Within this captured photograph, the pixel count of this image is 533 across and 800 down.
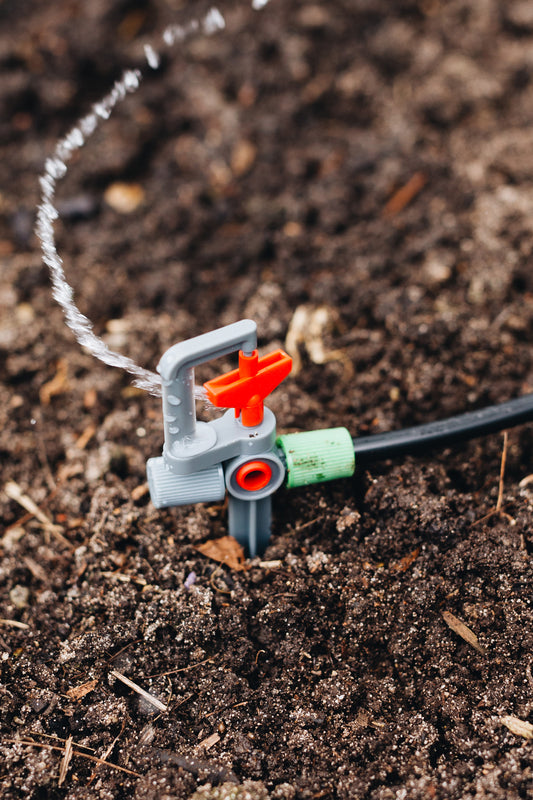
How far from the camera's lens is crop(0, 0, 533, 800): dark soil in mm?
1316

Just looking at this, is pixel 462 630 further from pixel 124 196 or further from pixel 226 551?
pixel 124 196

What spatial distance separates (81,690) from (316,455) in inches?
25.8

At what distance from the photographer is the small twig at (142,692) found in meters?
1.34

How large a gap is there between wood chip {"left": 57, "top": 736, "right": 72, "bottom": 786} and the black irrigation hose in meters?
0.78

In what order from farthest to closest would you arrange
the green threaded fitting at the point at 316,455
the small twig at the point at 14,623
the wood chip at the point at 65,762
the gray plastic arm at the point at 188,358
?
the small twig at the point at 14,623, the green threaded fitting at the point at 316,455, the wood chip at the point at 65,762, the gray plastic arm at the point at 188,358

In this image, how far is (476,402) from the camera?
1835 millimetres

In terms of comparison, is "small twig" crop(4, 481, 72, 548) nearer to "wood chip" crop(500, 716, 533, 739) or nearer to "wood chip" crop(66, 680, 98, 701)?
"wood chip" crop(66, 680, 98, 701)

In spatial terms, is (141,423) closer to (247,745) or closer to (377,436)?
(377,436)

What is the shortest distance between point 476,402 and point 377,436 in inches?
19.3

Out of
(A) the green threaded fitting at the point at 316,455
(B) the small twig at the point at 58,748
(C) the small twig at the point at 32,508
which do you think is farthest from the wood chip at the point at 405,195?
(B) the small twig at the point at 58,748

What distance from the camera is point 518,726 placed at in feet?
4.20

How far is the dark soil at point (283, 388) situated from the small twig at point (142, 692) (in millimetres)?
14

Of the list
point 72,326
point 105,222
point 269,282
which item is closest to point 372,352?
point 269,282

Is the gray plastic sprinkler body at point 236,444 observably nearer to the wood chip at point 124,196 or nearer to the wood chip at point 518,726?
the wood chip at point 518,726
